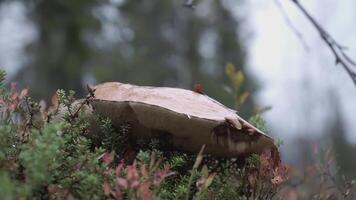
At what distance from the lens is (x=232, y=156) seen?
1186 millimetres

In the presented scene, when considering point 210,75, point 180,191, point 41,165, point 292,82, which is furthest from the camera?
point 292,82

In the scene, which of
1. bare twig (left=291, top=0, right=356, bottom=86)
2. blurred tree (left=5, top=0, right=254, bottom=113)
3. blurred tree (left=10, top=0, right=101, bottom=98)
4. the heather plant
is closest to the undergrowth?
the heather plant

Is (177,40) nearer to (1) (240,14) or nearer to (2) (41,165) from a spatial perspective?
(1) (240,14)

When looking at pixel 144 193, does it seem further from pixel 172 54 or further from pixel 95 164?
pixel 172 54

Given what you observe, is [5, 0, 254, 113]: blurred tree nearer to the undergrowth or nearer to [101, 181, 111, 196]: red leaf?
the undergrowth

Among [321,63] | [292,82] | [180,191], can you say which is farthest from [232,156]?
[292,82]

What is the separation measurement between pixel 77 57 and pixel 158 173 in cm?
547

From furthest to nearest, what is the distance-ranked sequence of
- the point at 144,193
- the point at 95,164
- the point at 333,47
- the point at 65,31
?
the point at 65,31 → the point at 333,47 → the point at 95,164 → the point at 144,193

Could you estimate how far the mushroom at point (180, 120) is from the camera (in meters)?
1.07

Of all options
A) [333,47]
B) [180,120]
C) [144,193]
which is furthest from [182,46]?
[144,193]

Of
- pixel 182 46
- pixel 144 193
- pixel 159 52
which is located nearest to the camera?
pixel 144 193

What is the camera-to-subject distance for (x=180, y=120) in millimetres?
1067

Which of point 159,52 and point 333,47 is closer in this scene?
point 333,47

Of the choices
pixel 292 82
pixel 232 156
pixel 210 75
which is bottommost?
pixel 292 82
